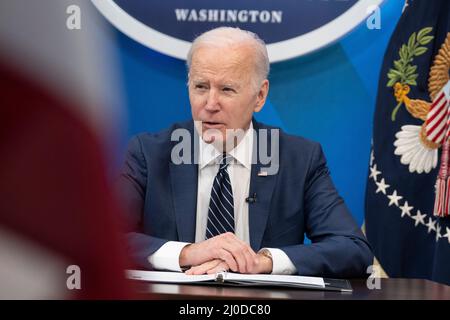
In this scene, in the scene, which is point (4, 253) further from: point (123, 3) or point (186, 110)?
point (123, 3)

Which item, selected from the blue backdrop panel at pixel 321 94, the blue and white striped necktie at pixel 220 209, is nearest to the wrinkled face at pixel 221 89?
the blue backdrop panel at pixel 321 94

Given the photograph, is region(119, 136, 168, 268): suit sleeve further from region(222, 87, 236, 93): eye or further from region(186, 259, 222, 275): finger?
region(222, 87, 236, 93): eye

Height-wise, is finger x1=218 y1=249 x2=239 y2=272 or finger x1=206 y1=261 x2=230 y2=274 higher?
finger x1=218 y1=249 x2=239 y2=272

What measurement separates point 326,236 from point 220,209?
48cm

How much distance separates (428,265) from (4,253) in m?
3.31

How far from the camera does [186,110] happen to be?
3141 mm

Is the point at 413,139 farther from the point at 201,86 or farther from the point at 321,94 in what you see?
the point at 201,86

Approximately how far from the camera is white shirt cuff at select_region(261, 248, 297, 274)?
8.27ft

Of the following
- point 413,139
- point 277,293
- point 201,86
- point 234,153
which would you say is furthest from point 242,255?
point 413,139

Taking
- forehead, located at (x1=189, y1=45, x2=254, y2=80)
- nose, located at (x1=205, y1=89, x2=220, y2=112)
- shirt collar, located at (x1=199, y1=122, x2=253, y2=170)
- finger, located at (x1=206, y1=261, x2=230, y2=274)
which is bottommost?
finger, located at (x1=206, y1=261, x2=230, y2=274)

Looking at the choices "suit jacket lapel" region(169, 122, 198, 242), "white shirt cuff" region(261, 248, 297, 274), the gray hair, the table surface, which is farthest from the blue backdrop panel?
the table surface

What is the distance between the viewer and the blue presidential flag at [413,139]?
3.29 metres

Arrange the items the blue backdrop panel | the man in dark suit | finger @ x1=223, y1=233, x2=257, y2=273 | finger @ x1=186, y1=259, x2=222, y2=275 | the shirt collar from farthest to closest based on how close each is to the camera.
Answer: the blue backdrop panel
the shirt collar
the man in dark suit
finger @ x1=223, y1=233, x2=257, y2=273
finger @ x1=186, y1=259, x2=222, y2=275

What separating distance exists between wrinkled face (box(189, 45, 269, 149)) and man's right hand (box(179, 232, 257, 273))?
25.9 inches
